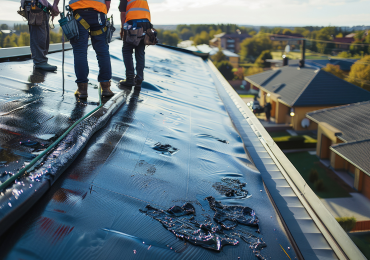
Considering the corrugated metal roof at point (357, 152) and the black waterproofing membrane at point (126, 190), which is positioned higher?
the black waterproofing membrane at point (126, 190)

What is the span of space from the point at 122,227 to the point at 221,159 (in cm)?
137

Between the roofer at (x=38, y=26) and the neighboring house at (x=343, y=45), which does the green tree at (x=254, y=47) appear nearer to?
the neighboring house at (x=343, y=45)

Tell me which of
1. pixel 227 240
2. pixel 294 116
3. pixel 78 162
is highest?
pixel 78 162

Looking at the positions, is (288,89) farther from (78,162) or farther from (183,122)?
(78,162)

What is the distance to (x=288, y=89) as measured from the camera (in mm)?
23531

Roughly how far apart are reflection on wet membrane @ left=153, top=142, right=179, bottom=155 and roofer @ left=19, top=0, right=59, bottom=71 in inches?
112

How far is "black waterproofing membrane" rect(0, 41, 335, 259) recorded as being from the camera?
1.39 m

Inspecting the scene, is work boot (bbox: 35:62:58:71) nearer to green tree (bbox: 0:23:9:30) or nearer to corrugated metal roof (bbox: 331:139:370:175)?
green tree (bbox: 0:23:9:30)

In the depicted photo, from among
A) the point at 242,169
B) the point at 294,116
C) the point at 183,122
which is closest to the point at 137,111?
the point at 183,122

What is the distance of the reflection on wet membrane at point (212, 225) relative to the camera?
1.54 m

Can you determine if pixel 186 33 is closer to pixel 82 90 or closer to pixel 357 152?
pixel 357 152

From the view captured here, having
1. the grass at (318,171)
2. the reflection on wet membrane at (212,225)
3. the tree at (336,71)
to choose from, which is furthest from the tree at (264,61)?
the reflection on wet membrane at (212,225)

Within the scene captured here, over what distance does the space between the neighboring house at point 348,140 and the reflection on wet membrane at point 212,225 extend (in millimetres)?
10004

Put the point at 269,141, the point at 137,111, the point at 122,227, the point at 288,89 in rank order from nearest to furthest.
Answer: the point at 122,227, the point at 137,111, the point at 269,141, the point at 288,89
